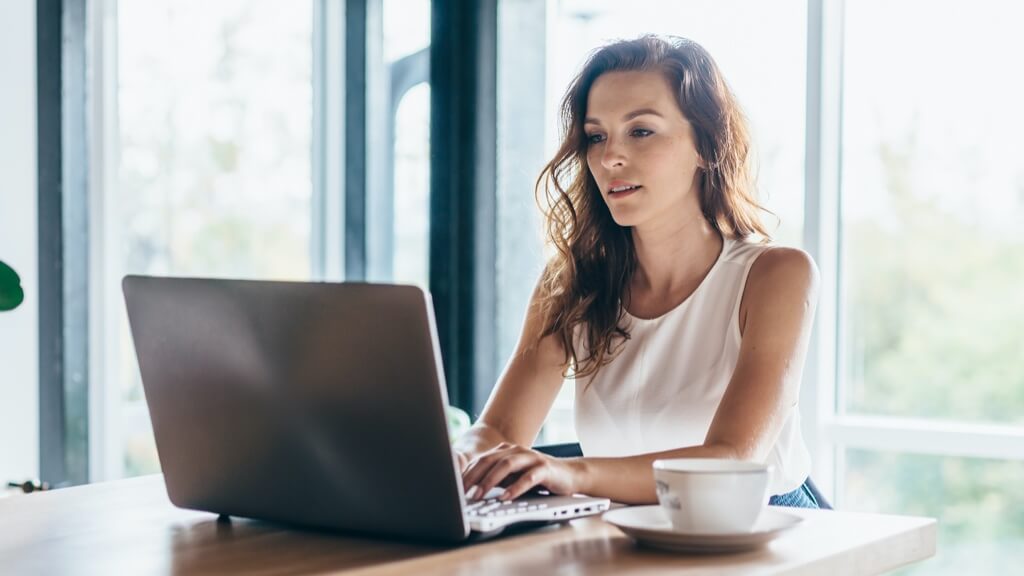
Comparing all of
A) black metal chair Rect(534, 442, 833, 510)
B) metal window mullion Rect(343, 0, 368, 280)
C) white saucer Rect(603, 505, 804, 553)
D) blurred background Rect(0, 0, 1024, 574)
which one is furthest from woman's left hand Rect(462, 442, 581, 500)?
metal window mullion Rect(343, 0, 368, 280)

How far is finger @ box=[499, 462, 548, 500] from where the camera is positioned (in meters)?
1.20

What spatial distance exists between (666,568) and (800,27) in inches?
82.7

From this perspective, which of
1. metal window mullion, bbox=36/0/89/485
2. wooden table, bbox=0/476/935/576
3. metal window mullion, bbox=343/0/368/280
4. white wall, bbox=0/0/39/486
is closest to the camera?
wooden table, bbox=0/476/935/576

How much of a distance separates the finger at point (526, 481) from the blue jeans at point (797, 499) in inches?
20.3

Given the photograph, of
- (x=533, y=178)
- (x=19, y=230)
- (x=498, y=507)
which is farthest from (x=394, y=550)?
(x=533, y=178)

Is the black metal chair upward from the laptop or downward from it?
downward

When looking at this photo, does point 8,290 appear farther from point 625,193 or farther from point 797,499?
point 797,499

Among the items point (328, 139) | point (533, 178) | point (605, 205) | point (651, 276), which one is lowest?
point (651, 276)

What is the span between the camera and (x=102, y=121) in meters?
3.15

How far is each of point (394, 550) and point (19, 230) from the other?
86.3 inches

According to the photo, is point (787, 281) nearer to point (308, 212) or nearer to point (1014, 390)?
point (1014, 390)

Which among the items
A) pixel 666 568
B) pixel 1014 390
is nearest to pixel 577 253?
pixel 666 568

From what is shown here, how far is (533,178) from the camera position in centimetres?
334

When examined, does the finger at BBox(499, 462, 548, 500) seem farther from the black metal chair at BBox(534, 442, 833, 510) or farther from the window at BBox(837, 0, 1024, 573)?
the window at BBox(837, 0, 1024, 573)
